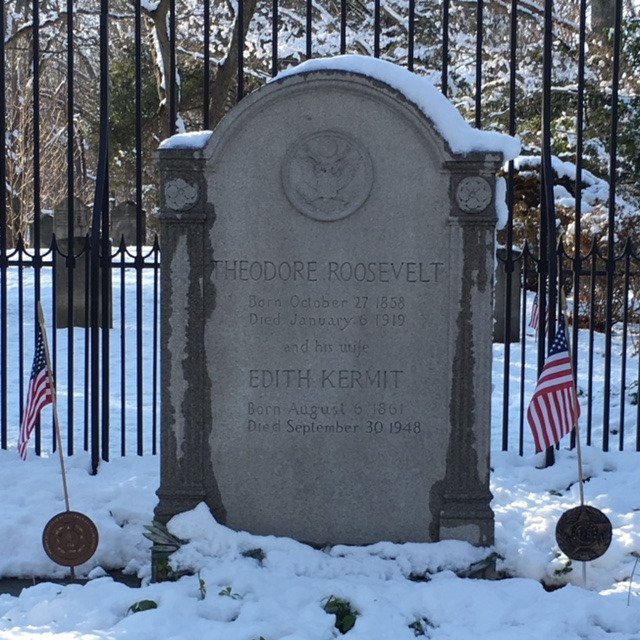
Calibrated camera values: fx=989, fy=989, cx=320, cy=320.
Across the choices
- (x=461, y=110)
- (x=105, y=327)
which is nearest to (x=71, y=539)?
(x=105, y=327)

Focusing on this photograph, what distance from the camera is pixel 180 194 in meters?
5.10

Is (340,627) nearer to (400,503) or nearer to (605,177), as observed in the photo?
(400,503)

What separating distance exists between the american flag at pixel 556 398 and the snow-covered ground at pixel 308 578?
0.65m

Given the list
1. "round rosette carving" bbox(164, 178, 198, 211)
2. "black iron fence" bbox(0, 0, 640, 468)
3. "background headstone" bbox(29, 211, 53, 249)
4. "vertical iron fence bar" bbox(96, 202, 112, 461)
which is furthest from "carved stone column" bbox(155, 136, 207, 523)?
"background headstone" bbox(29, 211, 53, 249)

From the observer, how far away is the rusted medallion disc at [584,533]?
4.84m

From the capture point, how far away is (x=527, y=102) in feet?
51.0

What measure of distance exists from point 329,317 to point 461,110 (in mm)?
10589

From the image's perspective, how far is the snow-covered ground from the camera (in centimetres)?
415

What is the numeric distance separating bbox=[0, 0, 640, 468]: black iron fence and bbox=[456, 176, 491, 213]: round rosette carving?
1.16m

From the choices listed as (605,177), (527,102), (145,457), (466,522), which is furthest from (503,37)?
(466,522)

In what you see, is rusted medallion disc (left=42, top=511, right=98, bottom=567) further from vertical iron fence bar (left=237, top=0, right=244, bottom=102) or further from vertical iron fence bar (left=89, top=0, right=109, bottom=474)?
vertical iron fence bar (left=237, top=0, right=244, bottom=102)

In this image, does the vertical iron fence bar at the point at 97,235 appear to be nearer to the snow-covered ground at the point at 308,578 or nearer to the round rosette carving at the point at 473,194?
the snow-covered ground at the point at 308,578

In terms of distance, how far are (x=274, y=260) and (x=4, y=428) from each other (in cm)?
278

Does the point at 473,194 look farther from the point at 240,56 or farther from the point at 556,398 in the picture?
the point at 240,56
